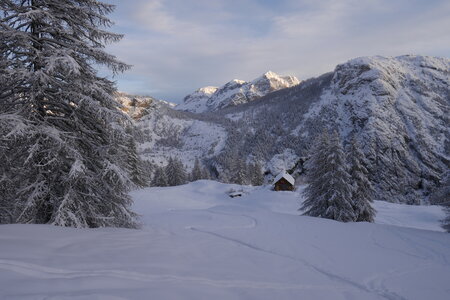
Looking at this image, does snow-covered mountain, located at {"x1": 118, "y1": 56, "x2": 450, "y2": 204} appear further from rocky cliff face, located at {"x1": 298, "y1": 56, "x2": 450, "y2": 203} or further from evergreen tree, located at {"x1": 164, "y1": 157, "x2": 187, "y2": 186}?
evergreen tree, located at {"x1": 164, "y1": 157, "x2": 187, "y2": 186}

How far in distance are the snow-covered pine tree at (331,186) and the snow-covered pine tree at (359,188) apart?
1.09m

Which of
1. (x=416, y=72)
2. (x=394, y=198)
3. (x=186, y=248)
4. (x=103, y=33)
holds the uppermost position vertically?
(x=416, y=72)

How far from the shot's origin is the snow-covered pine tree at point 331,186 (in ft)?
68.6

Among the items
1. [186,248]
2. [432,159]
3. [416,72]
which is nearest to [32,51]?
[186,248]

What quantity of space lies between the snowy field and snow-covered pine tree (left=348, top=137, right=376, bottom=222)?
12216mm

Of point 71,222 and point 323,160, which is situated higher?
point 323,160

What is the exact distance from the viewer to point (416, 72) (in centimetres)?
13475

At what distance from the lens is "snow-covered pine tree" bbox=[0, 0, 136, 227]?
6.59 m

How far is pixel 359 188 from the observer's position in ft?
74.5

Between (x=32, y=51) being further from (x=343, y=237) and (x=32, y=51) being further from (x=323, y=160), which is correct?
(x=323, y=160)

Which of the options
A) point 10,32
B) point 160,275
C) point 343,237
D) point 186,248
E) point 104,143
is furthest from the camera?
point 343,237

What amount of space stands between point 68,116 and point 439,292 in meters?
10.3

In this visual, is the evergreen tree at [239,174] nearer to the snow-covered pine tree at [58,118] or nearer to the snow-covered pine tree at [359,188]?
the snow-covered pine tree at [359,188]

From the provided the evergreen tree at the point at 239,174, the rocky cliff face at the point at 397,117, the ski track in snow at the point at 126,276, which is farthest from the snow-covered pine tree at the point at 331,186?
the rocky cliff face at the point at 397,117
